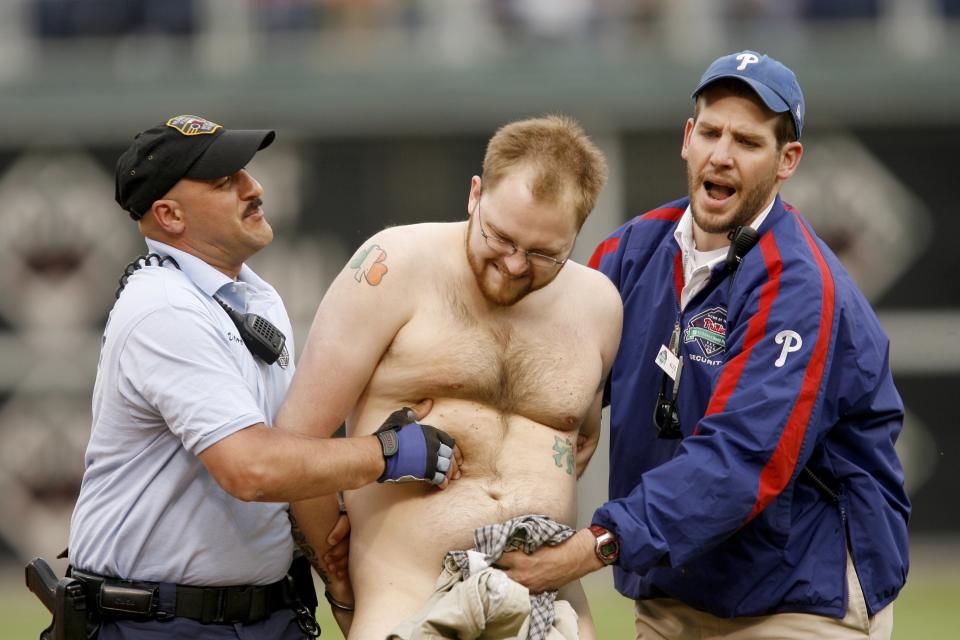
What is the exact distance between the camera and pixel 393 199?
12.3 m

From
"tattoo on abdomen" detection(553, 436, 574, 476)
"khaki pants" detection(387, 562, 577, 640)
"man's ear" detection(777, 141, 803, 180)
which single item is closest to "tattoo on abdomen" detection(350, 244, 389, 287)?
"tattoo on abdomen" detection(553, 436, 574, 476)

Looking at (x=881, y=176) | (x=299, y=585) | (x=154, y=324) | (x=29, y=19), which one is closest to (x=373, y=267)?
(x=154, y=324)

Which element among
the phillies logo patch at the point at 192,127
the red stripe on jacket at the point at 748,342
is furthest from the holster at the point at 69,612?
the red stripe on jacket at the point at 748,342

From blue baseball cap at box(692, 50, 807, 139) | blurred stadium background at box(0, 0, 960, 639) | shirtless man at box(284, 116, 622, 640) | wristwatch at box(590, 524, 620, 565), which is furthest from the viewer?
blurred stadium background at box(0, 0, 960, 639)

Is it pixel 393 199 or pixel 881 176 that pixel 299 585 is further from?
pixel 881 176

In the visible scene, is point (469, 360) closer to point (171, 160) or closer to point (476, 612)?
point (476, 612)

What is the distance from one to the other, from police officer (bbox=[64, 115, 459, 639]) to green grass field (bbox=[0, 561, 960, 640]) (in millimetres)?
5835

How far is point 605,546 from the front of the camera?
182 inches

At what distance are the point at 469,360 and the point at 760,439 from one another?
931 millimetres

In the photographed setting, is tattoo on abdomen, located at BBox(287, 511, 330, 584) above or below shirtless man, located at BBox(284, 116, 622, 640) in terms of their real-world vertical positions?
below

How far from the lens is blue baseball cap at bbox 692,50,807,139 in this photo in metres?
4.97

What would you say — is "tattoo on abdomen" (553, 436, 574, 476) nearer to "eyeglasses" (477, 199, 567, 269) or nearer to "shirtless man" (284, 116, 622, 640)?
"shirtless man" (284, 116, 622, 640)

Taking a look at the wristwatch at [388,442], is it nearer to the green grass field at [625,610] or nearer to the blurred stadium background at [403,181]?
the green grass field at [625,610]

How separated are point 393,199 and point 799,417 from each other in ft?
25.6
